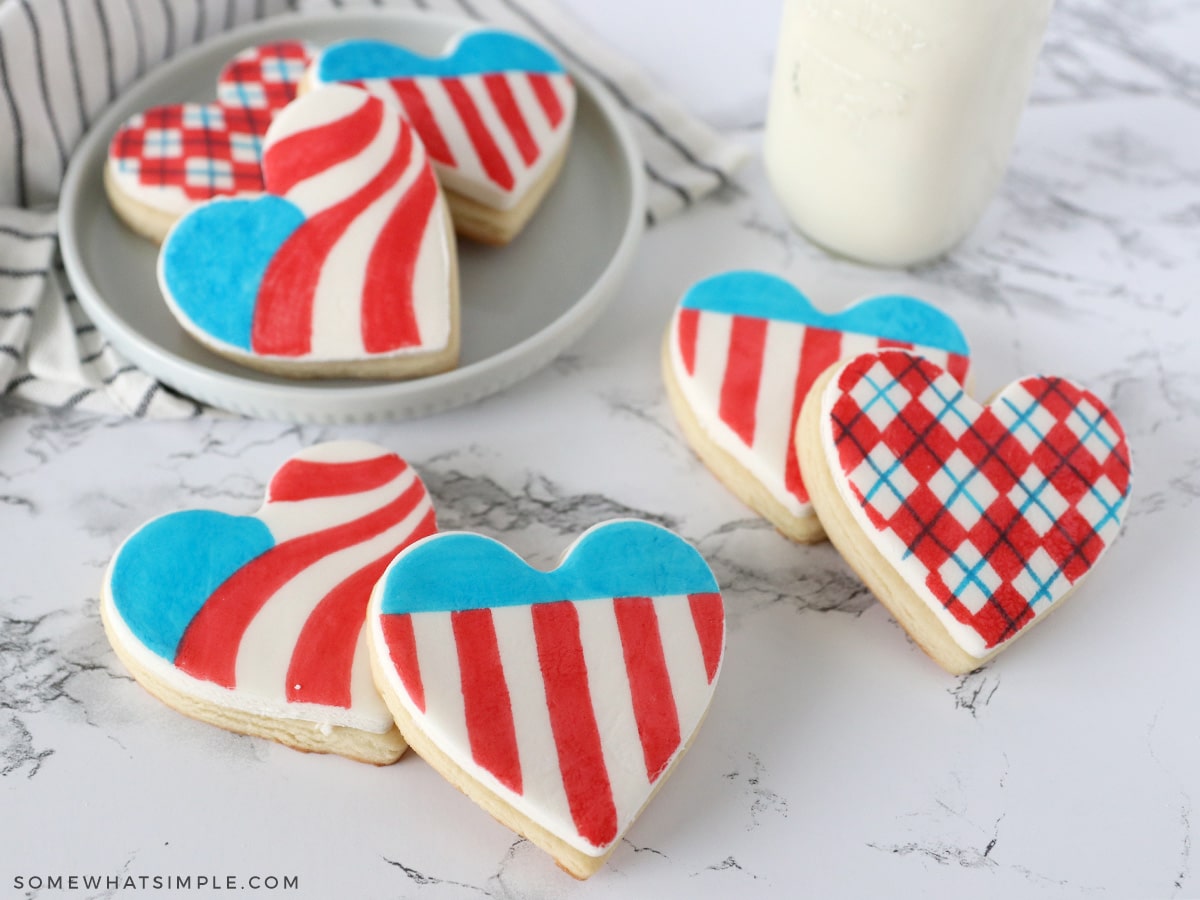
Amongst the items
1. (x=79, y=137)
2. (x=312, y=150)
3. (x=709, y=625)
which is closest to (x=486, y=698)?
(x=709, y=625)

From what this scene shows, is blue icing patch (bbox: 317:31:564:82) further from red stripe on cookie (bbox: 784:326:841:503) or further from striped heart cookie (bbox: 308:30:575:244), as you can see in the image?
red stripe on cookie (bbox: 784:326:841:503)

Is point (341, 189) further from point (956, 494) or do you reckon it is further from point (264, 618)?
point (956, 494)

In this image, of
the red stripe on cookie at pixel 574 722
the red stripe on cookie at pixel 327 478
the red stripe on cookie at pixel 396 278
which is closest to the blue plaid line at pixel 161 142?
the red stripe on cookie at pixel 396 278

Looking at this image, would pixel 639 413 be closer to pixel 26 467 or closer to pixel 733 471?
pixel 733 471

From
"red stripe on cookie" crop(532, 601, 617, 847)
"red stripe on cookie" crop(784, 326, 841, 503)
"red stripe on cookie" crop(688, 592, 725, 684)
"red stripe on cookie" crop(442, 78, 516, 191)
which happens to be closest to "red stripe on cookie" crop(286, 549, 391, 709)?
"red stripe on cookie" crop(532, 601, 617, 847)

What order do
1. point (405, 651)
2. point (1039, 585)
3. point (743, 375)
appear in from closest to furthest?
1. point (405, 651)
2. point (1039, 585)
3. point (743, 375)

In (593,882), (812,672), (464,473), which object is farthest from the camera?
(464,473)

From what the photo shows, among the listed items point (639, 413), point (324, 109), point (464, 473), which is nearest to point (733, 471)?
point (639, 413)
